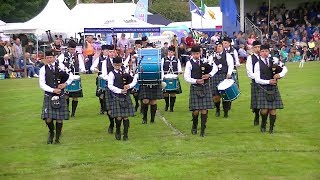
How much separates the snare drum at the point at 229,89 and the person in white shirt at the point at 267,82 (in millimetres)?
1210

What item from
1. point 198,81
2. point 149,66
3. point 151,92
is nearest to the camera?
point 198,81

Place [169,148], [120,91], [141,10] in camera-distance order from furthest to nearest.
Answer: [141,10]
[120,91]
[169,148]

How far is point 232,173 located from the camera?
29.7 ft

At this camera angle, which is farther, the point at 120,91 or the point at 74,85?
the point at 74,85

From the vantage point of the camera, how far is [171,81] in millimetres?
14320

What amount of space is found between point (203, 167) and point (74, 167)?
71.1 inches

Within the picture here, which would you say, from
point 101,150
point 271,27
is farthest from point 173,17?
point 101,150

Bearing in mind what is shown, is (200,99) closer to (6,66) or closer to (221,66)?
(221,66)

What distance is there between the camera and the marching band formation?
1127 cm

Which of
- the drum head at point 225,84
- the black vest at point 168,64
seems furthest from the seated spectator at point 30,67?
the drum head at point 225,84

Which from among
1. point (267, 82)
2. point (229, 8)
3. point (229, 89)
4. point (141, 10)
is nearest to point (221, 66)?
point (229, 89)

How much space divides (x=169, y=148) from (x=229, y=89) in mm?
2695

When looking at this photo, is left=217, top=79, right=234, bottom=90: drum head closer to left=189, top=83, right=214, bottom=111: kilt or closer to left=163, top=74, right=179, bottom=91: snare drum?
left=163, top=74, right=179, bottom=91: snare drum

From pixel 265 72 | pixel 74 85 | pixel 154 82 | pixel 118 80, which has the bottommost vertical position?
pixel 74 85
